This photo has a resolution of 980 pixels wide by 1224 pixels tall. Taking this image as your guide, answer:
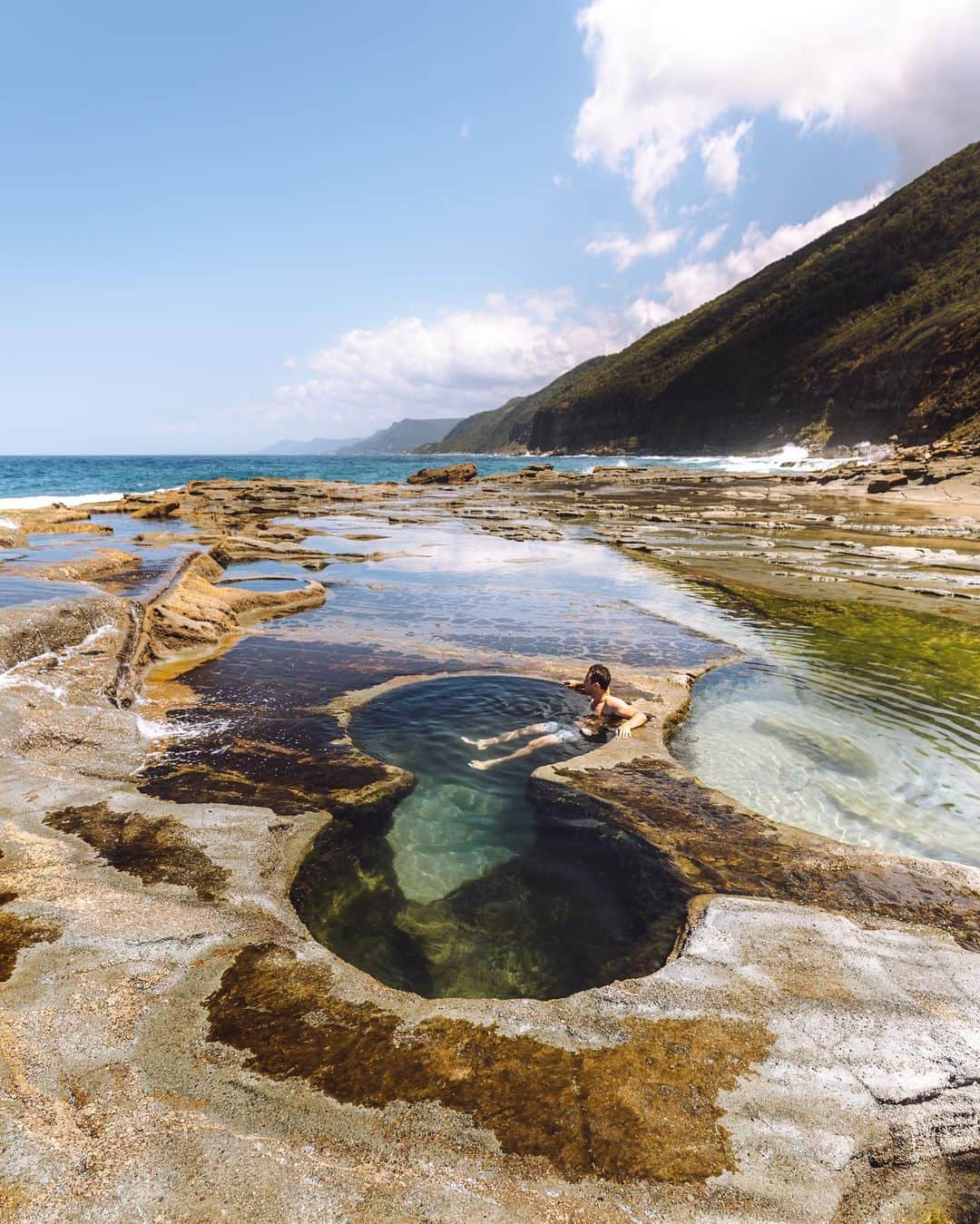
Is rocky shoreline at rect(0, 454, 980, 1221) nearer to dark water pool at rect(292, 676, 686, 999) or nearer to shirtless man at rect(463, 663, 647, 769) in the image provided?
dark water pool at rect(292, 676, 686, 999)

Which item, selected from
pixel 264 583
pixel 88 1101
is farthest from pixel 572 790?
pixel 264 583

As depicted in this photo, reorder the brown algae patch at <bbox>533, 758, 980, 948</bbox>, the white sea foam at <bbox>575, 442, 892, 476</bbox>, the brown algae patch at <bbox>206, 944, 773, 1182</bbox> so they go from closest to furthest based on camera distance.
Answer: the brown algae patch at <bbox>206, 944, 773, 1182</bbox> < the brown algae patch at <bbox>533, 758, 980, 948</bbox> < the white sea foam at <bbox>575, 442, 892, 476</bbox>

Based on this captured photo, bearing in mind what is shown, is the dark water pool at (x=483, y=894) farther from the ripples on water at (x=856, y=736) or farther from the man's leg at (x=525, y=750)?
the ripples on water at (x=856, y=736)

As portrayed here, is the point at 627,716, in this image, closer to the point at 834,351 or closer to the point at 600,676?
the point at 600,676

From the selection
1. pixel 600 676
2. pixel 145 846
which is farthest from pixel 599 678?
pixel 145 846

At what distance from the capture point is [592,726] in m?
7.96

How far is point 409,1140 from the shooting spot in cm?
252

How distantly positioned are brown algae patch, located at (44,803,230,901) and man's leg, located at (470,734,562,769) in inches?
125

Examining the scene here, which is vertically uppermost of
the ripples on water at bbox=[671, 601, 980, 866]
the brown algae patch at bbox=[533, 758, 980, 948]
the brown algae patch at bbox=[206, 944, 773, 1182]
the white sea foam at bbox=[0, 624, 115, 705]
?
the white sea foam at bbox=[0, 624, 115, 705]

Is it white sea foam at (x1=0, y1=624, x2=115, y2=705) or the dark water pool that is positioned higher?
white sea foam at (x1=0, y1=624, x2=115, y2=705)

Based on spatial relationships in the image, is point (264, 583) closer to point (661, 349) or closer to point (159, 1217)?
point (159, 1217)

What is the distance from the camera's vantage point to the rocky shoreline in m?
2.36

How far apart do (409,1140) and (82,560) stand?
15.1m

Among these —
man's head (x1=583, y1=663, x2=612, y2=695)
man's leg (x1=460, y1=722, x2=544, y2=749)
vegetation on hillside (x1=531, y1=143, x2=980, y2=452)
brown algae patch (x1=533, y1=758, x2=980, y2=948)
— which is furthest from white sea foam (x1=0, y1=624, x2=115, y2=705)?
vegetation on hillside (x1=531, y1=143, x2=980, y2=452)
